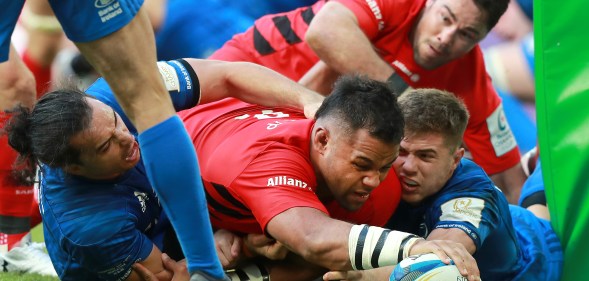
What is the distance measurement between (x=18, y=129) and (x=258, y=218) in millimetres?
983

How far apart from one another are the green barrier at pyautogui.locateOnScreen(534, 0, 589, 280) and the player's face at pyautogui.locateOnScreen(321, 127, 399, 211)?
3.03 ft

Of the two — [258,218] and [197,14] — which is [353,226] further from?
[197,14]

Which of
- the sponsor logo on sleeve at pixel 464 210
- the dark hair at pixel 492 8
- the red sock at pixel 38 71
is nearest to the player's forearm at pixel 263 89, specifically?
the sponsor logo on sleeve at pixel 464 210

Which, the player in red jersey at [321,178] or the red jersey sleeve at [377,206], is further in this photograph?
the red jersey sleeve at [377,206]

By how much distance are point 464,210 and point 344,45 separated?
141cm

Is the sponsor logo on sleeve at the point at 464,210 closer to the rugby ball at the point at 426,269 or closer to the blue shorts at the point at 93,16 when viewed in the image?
the rugby ball at the point at 426,269

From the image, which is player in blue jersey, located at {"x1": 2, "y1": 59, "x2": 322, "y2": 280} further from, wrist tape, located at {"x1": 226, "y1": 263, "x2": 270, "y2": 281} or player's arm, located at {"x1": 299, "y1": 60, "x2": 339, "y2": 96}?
player's arm, located at {"x1": 299, "y1": 60, "x2": 339, "y2": 96}

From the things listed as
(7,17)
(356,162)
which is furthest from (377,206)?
(7,17)

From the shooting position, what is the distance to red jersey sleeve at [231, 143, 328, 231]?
11.0 feet

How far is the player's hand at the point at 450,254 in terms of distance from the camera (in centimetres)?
313

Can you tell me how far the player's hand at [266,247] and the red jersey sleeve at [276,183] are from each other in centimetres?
22

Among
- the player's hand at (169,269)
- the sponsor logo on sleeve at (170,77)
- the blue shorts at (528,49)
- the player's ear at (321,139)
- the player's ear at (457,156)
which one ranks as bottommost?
the blue shorts at (528,49)

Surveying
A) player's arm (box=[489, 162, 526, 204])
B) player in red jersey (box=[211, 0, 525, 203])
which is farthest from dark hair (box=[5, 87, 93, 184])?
player's arm (box=[489, 162, 526, 204])

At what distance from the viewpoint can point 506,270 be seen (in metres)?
4.14
